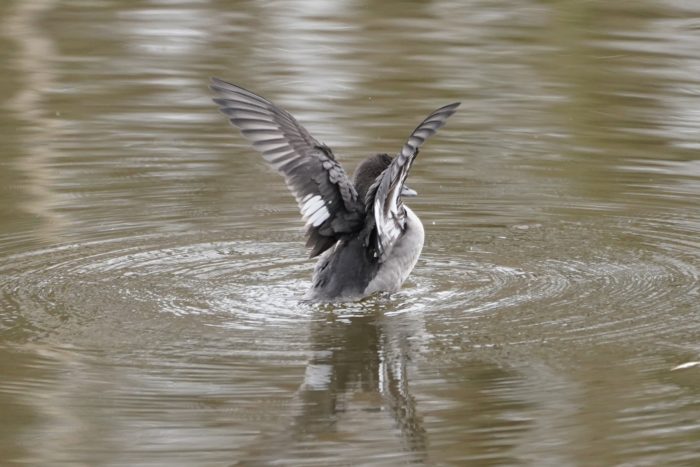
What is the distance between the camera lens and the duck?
309 inches

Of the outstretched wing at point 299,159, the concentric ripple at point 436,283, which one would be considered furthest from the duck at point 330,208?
the concentric ripple at point 436,283

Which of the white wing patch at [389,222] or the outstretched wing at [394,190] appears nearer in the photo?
the outstretched wing at [394,190]

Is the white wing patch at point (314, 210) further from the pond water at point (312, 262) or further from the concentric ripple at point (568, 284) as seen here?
the concentric ripple at point (568, 284)

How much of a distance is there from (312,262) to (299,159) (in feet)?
3.38

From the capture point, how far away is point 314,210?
792 cm

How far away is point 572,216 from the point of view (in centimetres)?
966

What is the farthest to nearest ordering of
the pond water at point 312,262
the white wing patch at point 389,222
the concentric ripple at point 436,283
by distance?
the white wing patch at point 389,222 < the concentric ripple at point 436,283 < the pond water at point 312,262

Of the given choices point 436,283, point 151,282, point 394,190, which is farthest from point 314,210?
point 151,282

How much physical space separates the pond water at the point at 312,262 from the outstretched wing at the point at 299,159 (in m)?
0.50

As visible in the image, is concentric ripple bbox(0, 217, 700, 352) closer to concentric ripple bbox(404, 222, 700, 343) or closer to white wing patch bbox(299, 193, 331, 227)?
concentric ripple bbox(404, 222, 700, 343)

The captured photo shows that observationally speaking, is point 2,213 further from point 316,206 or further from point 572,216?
point 572,216

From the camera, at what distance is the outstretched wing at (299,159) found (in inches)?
309

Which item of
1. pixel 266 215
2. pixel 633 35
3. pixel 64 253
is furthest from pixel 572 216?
pixel 633 35

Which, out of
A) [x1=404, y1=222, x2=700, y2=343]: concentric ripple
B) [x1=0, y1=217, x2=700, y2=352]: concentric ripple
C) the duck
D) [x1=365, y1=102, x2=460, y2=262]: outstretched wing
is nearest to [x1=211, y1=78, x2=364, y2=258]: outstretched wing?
the duck
